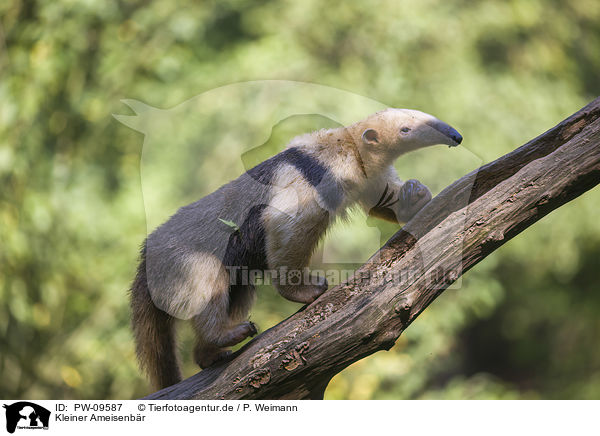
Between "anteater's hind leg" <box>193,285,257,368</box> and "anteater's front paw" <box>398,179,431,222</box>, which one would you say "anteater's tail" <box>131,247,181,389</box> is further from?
"anteater's front paw" <box>398,179,431,222</box>

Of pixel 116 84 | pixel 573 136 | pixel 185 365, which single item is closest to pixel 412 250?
pixel 573 136

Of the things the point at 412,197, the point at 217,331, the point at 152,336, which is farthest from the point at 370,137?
the point at 152,336

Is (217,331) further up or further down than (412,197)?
further down

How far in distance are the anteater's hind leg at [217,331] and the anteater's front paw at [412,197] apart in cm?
94

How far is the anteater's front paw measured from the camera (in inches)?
109

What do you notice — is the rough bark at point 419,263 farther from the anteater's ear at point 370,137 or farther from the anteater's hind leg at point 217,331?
the anteater's ear at point 370,137

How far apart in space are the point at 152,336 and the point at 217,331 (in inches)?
18.3

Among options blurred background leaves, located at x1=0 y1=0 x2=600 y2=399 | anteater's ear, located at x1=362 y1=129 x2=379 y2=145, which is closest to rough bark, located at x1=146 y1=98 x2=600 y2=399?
anteater's ear, located at x1=362 y1=129 x2=379 y2=145

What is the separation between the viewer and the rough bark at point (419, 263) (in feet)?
8.23

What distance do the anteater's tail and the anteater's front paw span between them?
4.36 feet

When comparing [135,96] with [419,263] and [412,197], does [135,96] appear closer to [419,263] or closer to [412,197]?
[412,197]

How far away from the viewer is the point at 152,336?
3020 mm

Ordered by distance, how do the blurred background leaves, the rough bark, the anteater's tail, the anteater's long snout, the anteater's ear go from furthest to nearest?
the blurred background leaves
the anteater's tail
the anteater's ear
the anteater's long snout
the rough bark

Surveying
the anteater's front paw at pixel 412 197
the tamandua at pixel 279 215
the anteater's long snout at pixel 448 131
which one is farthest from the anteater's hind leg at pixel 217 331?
the anteater's long snout at pixel 448 131
